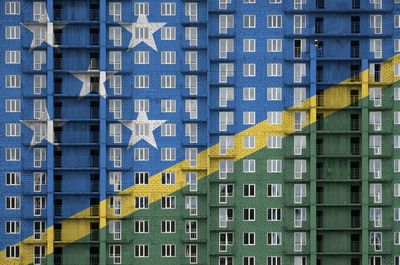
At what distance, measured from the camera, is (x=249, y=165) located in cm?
7875

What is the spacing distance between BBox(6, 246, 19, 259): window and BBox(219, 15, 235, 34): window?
1328 inches

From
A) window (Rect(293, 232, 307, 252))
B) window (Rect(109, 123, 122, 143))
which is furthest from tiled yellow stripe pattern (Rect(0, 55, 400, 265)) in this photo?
window (Rect(293, 232, 307, 252))

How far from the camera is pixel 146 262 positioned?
78188 mm

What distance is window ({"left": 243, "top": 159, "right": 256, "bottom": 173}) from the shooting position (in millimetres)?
78625

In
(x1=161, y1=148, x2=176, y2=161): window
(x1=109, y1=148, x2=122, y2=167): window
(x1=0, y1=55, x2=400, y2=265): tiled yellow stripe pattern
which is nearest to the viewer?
(x1=0, y1=55, x2=400, y2=265): tiled yellow stripe pattern

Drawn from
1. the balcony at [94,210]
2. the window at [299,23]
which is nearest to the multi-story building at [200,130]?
the balcony at [94,210]

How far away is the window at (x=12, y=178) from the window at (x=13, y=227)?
172 inches

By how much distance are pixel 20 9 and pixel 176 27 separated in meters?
17.9

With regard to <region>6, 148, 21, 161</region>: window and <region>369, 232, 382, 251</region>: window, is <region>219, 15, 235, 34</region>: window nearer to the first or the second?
<region>6, 148, 21, 161</region>: window

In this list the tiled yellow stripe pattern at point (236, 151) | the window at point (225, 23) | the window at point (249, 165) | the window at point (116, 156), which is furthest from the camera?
the window at point (225, 23)

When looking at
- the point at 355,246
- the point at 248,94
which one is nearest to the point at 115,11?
the point at 248,94

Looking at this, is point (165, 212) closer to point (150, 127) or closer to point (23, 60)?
point (150, 127)

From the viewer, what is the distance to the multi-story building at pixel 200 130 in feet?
256

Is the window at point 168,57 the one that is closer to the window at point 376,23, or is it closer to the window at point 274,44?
the window at point 274,44
